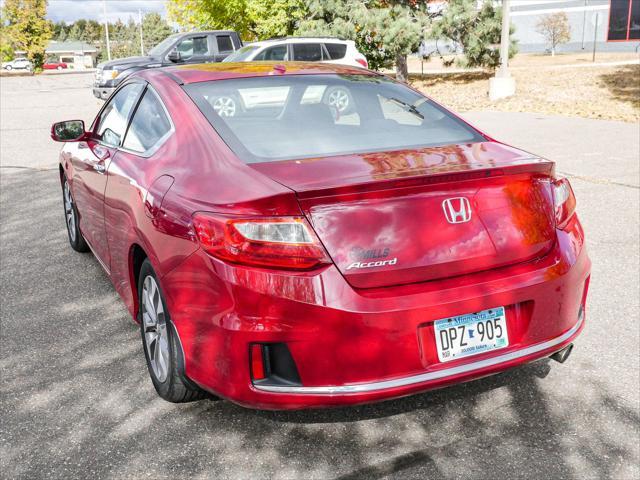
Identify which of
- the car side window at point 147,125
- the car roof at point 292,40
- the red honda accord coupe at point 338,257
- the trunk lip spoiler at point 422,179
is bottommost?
the red honda accord coupe at point 338,257

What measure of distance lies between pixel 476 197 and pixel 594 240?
3784mm

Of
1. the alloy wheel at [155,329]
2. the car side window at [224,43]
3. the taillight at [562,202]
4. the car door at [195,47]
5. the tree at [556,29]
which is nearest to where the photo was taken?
the taillight at [562,202]

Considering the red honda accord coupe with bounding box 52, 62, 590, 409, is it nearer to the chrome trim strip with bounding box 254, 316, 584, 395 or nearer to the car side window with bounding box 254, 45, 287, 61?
the chrome trim strip with bounding box 254, 316, 584, 395

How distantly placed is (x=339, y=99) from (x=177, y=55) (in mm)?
18692

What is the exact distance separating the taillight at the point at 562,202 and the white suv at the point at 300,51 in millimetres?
14936

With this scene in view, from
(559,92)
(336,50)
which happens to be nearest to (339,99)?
(336,50)

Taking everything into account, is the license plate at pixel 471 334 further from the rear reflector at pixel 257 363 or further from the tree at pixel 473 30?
the tree at pixel 473 30

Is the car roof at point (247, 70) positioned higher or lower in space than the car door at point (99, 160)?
higher

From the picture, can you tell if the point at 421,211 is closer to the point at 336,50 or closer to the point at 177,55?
the point at 336,50

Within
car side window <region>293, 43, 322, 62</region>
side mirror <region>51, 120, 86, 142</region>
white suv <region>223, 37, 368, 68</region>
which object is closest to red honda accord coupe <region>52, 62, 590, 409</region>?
side mirror <region>51, 120, 86, 142</region>

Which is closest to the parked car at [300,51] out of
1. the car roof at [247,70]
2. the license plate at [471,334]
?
the car roof at [247,70]

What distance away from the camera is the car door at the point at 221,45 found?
22828mm

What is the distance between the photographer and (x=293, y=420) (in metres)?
3.32

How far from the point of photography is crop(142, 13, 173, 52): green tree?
133875 mm
